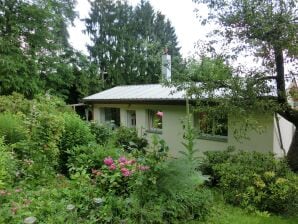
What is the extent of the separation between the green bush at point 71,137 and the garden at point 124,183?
25 mm

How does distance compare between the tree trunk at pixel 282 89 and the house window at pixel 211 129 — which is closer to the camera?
the tree trunk at pixel 282 89

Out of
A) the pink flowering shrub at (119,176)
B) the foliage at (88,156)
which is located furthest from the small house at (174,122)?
the pink flowering shrub at (119,176)

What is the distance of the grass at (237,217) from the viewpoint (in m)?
5.62

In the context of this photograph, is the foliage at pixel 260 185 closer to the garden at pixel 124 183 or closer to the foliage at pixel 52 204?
the garden at pixel 124 183

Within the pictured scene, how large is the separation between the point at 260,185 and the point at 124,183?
319cm

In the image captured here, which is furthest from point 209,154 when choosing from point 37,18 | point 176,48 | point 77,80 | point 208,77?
point 176,48

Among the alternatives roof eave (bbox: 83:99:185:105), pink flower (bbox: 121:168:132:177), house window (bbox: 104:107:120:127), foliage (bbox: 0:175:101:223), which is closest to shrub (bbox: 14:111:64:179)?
foliage (bbox: 0:175:101:223)

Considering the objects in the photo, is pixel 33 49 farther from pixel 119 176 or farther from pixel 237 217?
pixel 237 217

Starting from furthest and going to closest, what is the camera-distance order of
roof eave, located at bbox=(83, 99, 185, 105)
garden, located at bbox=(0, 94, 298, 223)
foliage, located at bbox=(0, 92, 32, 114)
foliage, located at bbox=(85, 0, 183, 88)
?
foliage, located at bbox=(85, 0, 183, 88) → roof eave, located at bbox=(83, 99, 185, 105) → foliage, located at bbox=(0, 92, 32, 114) → garden, located at bbox=(0, 94, 298, 223)

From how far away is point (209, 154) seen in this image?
28.4 feet

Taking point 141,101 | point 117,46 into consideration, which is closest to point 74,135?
point 141,101

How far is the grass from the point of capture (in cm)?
562

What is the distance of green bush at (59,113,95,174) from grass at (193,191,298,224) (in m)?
3.42

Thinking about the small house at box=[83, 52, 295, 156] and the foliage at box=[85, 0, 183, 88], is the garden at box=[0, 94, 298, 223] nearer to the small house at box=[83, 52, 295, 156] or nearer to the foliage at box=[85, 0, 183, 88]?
the small house at box=[83, 52, 295, 156]
